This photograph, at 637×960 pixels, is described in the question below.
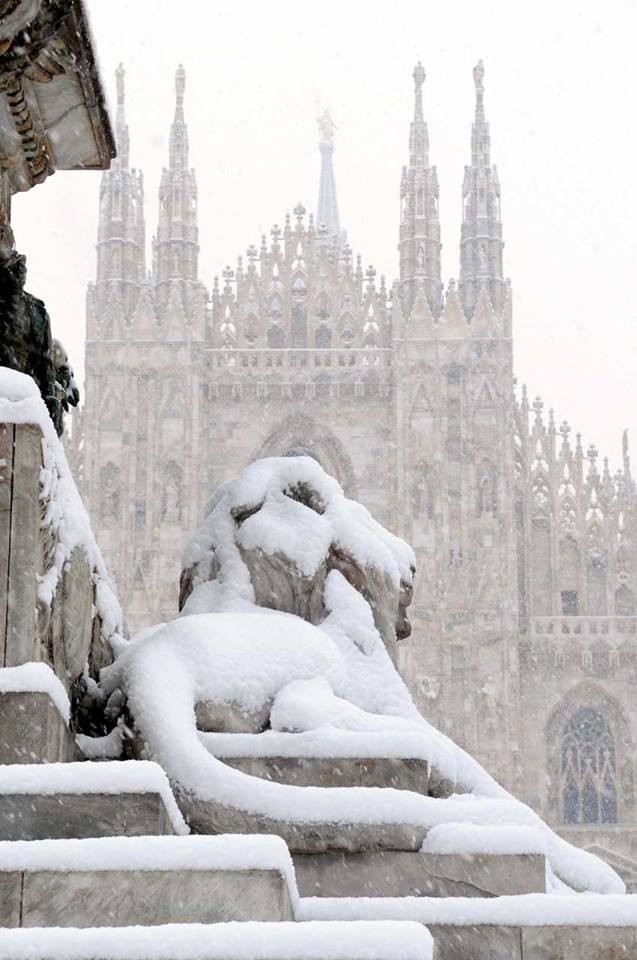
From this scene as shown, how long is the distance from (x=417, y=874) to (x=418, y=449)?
105 feet

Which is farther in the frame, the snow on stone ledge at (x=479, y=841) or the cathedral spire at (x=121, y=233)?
the cathedral spire at (x=121, y=233)

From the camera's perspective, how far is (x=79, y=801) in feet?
13.9

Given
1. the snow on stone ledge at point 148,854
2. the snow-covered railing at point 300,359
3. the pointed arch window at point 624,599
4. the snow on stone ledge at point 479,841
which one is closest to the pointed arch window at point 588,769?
the pointed arch window at point 624,599

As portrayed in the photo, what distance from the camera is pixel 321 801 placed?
5074mm

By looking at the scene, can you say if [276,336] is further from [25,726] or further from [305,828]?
[25,726]

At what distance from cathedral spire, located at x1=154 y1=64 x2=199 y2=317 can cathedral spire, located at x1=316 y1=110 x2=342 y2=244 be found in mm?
15586

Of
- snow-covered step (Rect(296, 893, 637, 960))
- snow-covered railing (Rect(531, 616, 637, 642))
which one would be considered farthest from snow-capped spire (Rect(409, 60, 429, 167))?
snow-covered step (Rect(296, 893, 637, 960))

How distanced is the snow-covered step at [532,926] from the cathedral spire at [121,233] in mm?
33859

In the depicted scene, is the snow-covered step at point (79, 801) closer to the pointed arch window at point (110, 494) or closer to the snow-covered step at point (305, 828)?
the snow-covered step at point (305, 828)

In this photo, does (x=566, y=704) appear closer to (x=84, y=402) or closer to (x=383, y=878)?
(x=84, y=402)

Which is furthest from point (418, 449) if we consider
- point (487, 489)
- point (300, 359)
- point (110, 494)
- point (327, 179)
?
point (327, 179)

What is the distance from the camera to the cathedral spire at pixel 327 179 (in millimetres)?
55500

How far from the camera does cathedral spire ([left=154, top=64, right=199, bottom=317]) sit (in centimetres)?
3822

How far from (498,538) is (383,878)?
31.4 meters
